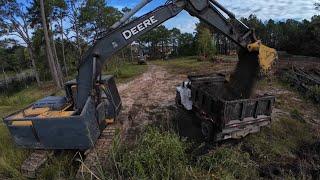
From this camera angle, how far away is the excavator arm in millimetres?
7039

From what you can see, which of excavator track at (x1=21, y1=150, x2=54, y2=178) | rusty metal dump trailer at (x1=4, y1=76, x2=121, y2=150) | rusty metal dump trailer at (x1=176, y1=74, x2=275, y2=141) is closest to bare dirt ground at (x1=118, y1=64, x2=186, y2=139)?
rusty metal dump trailer at (x1=176, y1=74, x2=275, y2=141)

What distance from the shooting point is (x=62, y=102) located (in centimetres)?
802

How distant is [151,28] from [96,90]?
1832mm

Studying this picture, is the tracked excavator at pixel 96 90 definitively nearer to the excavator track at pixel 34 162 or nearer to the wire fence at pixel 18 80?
the excavator track at pixel 34 162

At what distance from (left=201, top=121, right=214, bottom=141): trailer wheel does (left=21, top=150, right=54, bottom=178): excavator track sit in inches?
135

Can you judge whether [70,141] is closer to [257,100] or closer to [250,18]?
[257,100]

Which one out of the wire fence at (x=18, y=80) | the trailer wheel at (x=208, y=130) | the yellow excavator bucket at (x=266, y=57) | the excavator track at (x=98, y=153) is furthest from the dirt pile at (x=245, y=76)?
the wire fence at (x=18, y=80)

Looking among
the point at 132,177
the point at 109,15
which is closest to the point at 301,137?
the point at 132,177

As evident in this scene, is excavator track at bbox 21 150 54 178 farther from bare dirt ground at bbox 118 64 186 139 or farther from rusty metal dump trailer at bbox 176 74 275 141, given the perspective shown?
rusty metal dump trailer at bbox 176 74 275 141

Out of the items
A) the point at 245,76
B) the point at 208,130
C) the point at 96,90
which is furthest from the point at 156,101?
the point at 96,90

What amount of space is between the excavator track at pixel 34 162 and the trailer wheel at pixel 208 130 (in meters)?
3.43

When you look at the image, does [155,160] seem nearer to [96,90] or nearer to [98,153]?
[98,153]

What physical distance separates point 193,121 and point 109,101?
2593 millimetres

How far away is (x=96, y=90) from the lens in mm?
7262
